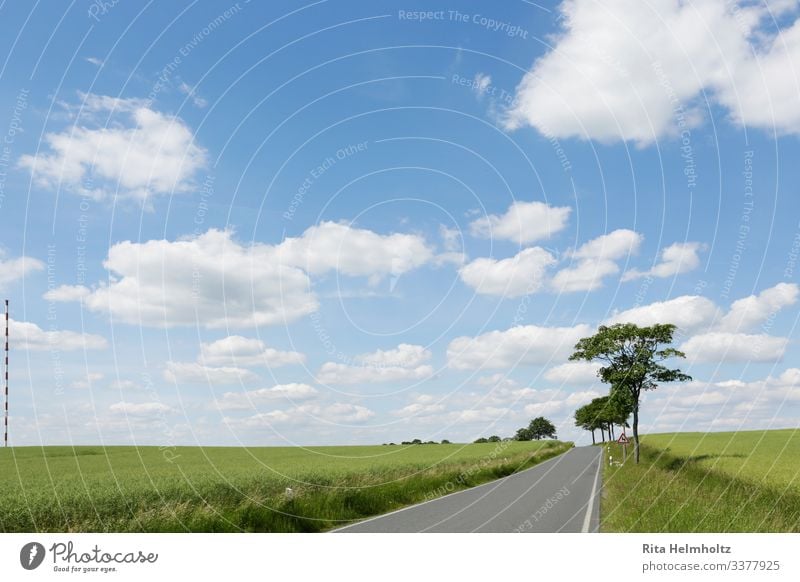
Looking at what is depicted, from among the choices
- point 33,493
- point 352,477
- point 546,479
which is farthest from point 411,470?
point 33,493

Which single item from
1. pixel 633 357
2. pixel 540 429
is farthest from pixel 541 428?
pixel 633 357

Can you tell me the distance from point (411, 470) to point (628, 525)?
1459 centimetres

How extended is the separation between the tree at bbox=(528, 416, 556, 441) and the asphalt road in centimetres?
16292

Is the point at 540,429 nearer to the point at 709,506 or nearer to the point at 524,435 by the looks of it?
the point at 524,435

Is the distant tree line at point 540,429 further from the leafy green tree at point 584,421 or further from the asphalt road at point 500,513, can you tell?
the asphalt road at point 500,513

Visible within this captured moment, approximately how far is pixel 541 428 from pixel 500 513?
6859 inches

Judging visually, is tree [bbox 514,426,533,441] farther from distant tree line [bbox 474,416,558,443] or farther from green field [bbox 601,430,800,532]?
green field [bbox 601,430,800,532]

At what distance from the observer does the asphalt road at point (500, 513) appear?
14.9 m

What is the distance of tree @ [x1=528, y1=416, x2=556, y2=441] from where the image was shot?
18350cm

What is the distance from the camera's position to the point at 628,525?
14703 millimetres

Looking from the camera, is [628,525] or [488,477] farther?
[488,477]

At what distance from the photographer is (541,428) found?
18425cm

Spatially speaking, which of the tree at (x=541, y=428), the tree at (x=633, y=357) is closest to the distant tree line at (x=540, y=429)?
the tree at (x=541, y=428)
